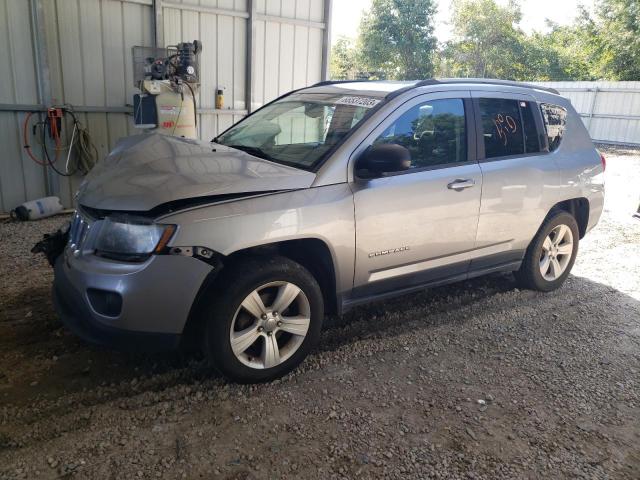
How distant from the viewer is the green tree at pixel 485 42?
3262cm

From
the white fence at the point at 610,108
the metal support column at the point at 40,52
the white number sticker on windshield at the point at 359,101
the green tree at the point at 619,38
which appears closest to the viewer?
the white number sticker on windshield at the point at 359,101

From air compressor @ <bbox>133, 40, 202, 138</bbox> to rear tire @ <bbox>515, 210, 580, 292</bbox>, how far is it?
4.47 metres

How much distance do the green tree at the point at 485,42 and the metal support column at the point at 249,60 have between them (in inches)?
1070

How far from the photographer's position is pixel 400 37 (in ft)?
100

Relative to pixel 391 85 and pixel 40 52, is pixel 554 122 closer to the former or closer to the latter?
pixel 391 85

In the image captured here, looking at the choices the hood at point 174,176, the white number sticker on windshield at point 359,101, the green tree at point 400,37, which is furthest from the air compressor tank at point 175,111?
the green tree at point 400,37

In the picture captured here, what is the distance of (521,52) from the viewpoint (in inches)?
1276

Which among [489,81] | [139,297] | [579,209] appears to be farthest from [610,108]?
[139,297]

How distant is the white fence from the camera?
66.5ft

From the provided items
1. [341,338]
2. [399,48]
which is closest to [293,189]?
[341,338]

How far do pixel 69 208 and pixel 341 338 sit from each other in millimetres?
5112

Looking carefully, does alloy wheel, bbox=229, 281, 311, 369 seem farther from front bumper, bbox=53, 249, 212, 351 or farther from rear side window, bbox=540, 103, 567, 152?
rear side window, bbox=540, 103, 567, 152

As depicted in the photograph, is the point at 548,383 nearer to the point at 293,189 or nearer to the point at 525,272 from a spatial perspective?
the point at 525,272

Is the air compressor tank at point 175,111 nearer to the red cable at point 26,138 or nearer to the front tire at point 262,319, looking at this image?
the red cable at point 26,138
